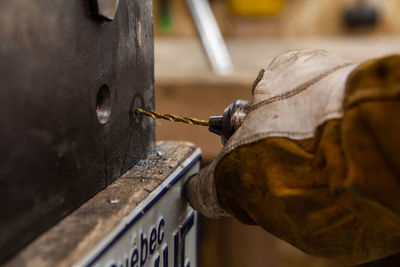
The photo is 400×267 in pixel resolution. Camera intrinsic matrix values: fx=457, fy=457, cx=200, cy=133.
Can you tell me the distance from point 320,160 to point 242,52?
2.47 m

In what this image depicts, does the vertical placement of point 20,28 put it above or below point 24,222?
above

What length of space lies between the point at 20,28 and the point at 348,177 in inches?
15.2

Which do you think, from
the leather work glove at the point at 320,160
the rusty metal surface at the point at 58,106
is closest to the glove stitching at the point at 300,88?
the leather work glove at the point at 320,160

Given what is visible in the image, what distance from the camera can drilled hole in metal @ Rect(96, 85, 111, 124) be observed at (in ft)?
2.14

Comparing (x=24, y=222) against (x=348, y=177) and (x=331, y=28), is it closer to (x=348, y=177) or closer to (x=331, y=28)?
(x=348, y=177)

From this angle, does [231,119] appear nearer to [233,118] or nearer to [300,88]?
[233,118]

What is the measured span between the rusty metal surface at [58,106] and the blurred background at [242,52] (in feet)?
1.05

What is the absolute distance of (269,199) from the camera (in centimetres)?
62

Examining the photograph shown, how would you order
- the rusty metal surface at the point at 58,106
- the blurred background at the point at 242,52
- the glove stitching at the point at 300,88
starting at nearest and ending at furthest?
1. the rusty metal surface at the point at 58,106
2. the glove stitching at the point at 300,88
3. the blurred background at the point at 242,52

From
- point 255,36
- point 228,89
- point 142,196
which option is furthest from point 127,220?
point 255,36

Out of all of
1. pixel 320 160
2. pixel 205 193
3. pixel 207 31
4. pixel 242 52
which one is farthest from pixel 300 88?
pixel 242 52

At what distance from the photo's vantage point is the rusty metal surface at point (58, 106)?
46 centimetres

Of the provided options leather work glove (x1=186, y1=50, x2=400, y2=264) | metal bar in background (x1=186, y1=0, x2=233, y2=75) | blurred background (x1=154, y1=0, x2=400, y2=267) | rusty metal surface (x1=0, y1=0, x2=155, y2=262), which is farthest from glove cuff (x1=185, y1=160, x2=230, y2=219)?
metal bar in background (x1=186, y1=0, x2=233, y2=75)

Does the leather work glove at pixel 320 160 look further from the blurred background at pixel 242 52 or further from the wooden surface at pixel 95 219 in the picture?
the blurred background at pixel 242 52
